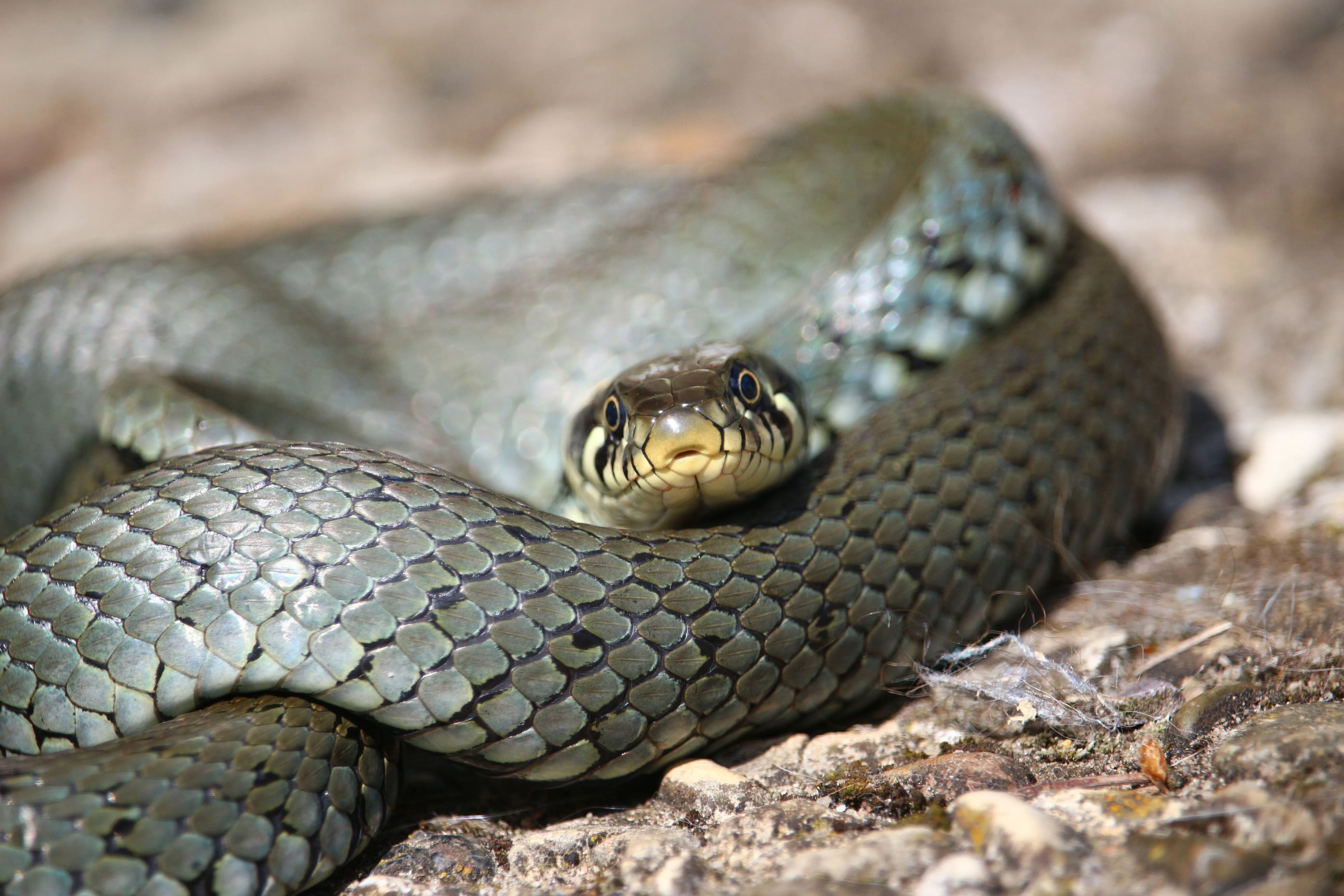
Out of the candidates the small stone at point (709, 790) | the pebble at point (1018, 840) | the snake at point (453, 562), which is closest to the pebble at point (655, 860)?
the small stone at point (709, 790)

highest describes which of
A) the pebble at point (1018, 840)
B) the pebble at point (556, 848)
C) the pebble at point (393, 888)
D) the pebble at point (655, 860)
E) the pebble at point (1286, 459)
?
the pebble at point (1286, 459)

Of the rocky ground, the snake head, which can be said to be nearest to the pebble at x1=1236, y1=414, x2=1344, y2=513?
the rocky ground

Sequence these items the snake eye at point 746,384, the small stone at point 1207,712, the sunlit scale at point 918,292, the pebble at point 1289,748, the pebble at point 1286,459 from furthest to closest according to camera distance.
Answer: the pebble at point 1286,459 → the sunlit scale at point 918,292 → the snake eye at point 746,384 → the small stone at point 1207,712 → the pebble at point 1289,748

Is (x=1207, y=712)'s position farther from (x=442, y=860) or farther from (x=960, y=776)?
(x=442, y=860)

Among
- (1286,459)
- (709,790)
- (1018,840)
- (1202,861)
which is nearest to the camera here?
(1202,861)

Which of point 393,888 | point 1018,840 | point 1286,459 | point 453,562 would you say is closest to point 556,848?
point 393,888

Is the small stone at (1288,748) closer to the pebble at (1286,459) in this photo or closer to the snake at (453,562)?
the snake at (453,562)
